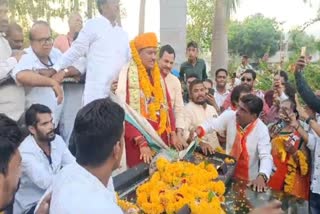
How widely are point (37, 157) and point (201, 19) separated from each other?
2409 cm

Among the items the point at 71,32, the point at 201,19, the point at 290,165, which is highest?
the point at 201,19

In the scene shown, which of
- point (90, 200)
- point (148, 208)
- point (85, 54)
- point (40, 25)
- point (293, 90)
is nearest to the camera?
point (90, 200)

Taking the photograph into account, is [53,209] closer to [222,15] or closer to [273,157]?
[273,157]

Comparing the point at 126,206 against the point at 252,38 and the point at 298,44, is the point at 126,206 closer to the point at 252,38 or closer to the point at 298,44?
the point at 298,44

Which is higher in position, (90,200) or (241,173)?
(90,200)

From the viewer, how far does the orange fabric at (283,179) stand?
202 inches

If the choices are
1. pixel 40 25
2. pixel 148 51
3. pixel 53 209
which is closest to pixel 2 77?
pixel 40 25

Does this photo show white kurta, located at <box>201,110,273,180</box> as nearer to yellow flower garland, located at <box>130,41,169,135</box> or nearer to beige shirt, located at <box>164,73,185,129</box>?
beige shirt, located at <box>164,73,185,129</box>

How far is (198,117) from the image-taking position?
550cm

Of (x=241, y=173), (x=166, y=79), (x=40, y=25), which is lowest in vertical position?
(x=241, y=173)

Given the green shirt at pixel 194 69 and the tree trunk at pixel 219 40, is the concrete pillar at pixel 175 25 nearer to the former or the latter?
the green shirt at pixel 194 69

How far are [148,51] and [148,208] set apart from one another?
173 centimetres

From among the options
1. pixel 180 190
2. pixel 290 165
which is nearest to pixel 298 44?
pixel 290 165

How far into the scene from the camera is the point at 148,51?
4707 millimetres
